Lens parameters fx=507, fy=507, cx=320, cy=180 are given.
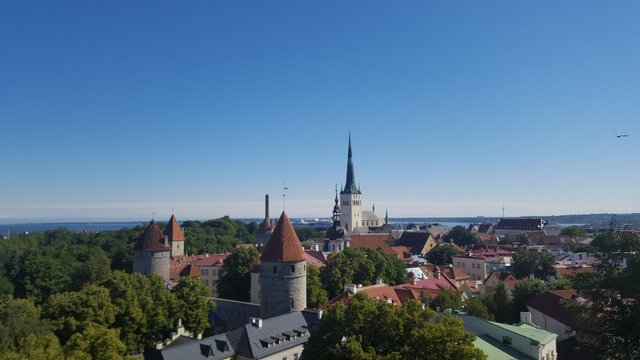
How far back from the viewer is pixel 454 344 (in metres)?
17.0

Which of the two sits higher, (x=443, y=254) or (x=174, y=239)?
(x=174, y=239)

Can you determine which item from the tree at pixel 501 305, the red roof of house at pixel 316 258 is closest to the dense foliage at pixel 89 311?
the red roof of house at pixel 316 258

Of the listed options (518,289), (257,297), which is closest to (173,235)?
(257,297)

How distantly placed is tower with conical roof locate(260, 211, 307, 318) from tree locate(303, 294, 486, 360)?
13530 mm

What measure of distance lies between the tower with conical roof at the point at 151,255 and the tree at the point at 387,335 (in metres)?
28.6

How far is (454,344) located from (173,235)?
50.8 meters

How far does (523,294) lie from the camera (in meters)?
38.1

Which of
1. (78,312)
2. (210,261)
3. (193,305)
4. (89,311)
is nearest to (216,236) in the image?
(210,261)

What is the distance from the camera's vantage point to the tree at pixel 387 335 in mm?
16875

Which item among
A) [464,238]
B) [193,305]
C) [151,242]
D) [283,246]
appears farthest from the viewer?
[464,238]

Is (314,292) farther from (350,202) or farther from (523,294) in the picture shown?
(350,202)

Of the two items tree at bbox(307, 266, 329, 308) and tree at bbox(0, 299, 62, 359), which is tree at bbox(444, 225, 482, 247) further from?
tree at bbox(0, 299, 62, 359)

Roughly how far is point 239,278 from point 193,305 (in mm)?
12001

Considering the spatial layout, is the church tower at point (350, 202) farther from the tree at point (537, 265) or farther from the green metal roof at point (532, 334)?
the green metal roof at point (532, 334)
